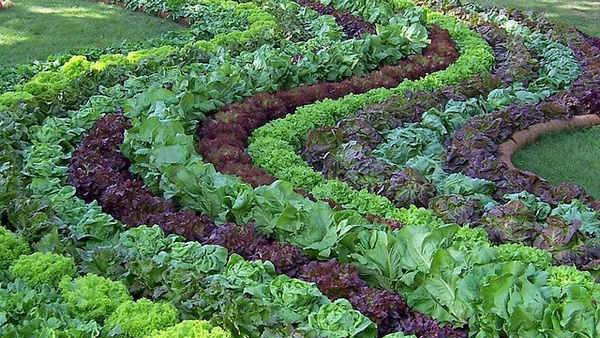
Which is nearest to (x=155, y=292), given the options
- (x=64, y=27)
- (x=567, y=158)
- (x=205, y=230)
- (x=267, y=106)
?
(x=205, y=230)

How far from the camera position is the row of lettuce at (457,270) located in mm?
4809

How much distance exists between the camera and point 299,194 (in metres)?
6.73

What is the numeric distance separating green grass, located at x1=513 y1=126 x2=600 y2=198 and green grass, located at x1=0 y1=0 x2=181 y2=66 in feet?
26.9

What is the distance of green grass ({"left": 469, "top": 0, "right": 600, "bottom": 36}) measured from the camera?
Result: 17.1 metres

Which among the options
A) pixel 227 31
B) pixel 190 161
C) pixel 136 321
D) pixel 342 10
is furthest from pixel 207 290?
pixel 342 10

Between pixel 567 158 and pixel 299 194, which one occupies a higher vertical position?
pixel 299 194

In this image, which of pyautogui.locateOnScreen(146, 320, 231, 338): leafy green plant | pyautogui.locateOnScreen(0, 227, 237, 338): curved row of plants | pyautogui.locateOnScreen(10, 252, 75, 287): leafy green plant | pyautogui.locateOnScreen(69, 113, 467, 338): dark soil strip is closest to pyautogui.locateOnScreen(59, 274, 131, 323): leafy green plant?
pyautogui.locateOnScreen(0, 227, 237, 338): curved row of plants

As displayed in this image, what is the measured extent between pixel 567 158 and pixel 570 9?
10627mm

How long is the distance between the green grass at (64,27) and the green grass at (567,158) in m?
8.20

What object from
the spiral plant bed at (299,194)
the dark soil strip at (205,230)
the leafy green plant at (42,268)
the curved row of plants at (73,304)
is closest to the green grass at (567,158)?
the spiral plant bed at (299,194)

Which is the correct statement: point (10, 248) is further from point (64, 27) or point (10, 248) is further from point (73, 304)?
point (64, 27)

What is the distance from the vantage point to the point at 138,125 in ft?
25.8

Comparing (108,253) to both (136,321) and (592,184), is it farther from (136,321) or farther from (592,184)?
(592,184)

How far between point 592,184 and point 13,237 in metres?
5.81
